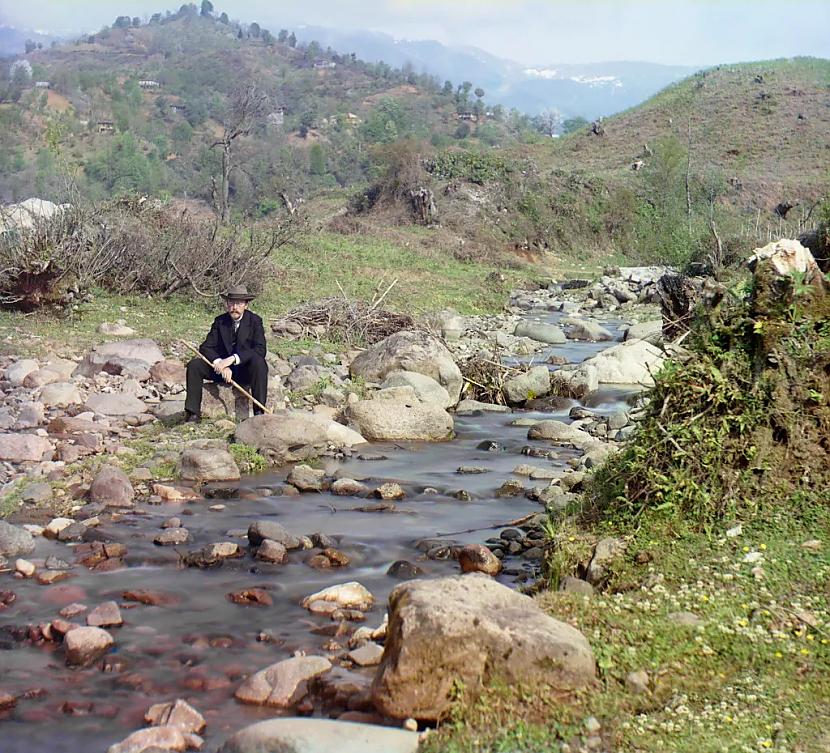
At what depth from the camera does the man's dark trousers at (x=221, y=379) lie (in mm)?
9383

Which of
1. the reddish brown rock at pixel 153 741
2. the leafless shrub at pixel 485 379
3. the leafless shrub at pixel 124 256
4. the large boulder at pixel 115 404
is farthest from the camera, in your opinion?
the leafless shrub at pixel 124 256

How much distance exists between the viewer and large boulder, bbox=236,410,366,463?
885 centimetres

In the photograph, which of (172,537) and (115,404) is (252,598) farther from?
(115,404)

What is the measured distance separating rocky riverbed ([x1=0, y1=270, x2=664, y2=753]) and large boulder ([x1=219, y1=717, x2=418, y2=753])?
24 millimetres

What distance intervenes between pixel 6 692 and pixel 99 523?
8.26ft

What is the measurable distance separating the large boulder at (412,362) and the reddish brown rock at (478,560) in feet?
18.3

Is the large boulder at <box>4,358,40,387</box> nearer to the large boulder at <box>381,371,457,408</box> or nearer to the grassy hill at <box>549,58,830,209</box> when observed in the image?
the large boulder at <box>381,371,457,408</box>

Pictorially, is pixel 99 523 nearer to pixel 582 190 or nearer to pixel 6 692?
pixel 6 692

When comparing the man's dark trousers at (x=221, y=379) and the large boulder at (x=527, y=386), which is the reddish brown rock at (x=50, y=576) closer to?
the man's dark trousers at (x=221, y=379)

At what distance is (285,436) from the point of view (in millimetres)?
8938

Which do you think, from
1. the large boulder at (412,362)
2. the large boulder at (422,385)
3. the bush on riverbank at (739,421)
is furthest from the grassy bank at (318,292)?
the bush on riverbank at (739,421)

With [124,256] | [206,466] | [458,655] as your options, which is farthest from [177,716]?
[124,256]

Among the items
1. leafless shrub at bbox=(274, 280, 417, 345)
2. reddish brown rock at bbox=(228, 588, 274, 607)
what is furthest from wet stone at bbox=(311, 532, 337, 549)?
leafless shrub at bbox=(274, 280, 417, 345)

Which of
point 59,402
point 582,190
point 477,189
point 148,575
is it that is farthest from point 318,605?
point 582,190
